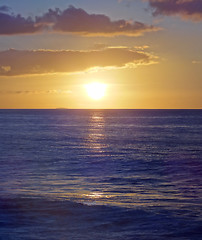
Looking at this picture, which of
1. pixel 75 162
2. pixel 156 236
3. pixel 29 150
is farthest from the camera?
pixel 29 150

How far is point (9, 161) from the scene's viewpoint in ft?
129

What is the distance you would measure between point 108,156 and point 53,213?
2664 cm

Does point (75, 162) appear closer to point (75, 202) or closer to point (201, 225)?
point (75, 202)

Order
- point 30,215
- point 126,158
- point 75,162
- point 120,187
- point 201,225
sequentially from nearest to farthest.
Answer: point 201,225 → point 30,215 → point 120,187 → point 75,162 → point 126,158

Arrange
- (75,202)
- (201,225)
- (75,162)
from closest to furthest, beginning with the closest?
(201,225) → (75,202) → (75,162)

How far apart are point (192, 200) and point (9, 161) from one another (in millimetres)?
22875

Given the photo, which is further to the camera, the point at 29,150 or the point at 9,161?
the point at 29,150

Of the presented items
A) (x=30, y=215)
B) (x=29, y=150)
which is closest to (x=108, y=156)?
(x=29, y=150)

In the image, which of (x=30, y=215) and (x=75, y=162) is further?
(x=75, y=162)

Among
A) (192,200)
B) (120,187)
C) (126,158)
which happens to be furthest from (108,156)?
(192,200)

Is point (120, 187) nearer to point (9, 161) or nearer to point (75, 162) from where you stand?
point (75, 162)

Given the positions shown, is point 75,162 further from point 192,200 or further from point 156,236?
point 156,236

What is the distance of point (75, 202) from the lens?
2094 centimetres

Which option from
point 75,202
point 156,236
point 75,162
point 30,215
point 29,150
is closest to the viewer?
point 156,236
